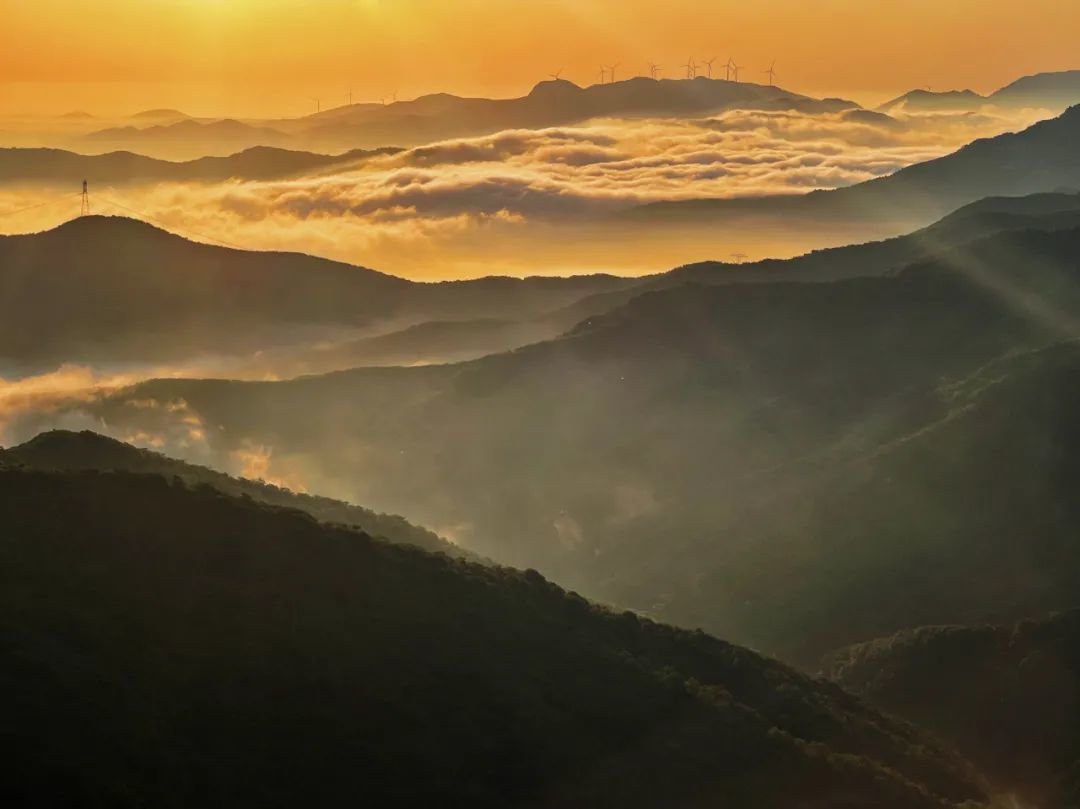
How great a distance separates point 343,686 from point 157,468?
5402cm

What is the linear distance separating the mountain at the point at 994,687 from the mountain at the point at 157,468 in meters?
47.7

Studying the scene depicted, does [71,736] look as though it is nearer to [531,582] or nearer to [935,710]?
[531,582]

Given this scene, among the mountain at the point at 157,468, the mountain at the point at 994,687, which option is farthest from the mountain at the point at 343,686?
the mountain at the point at 994,687

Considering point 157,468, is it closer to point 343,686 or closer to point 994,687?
point 343,686

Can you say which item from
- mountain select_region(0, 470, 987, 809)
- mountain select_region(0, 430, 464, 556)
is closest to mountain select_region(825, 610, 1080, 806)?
mountain select_region(0, 470, 987, 809)

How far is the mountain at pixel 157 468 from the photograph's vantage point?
13506 cm

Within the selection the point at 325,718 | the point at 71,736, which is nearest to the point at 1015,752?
the point at 325,718

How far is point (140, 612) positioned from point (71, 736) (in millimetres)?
17204

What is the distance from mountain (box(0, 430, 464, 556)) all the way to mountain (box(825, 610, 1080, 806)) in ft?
156

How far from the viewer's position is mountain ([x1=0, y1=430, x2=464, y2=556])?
443ft

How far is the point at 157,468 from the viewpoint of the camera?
13900 centimetres

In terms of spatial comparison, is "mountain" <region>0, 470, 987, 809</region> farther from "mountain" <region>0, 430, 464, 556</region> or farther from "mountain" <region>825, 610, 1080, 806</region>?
"mountain" <region>825, 610, 1080, 806</region>

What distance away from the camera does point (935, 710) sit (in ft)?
505

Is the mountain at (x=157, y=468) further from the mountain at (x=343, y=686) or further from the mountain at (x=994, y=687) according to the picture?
the mountain at (x=994, y=687)
